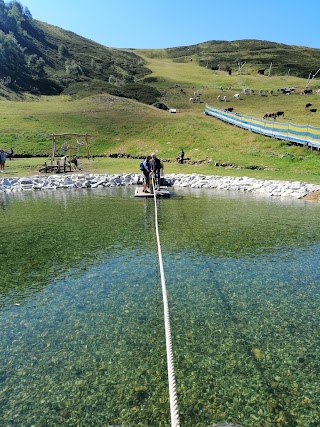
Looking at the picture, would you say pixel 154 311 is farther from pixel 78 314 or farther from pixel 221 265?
pixel 221 265

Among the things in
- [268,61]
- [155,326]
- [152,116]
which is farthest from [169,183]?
[268,61]

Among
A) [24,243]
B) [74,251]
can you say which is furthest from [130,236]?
[24,243]

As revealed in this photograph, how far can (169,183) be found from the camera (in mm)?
29969

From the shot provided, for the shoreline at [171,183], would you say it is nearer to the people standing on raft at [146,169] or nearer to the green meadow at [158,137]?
the green meadow at [158,137]

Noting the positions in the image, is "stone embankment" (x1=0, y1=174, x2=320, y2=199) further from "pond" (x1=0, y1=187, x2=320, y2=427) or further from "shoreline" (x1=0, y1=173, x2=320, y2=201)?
"pond" (x1=0, y1=187, x2=320, y2=427)

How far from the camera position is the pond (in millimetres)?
5441

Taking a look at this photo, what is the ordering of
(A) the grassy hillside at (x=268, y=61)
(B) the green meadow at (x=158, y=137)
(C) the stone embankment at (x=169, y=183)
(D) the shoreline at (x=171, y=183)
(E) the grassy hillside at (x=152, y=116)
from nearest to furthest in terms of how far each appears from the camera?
(D) the shoreline at (x=171, y=183)
(C) the stone embankment at (x=169, y=183)
(B) the green meadow at (x=158, y=137)
(E) the grassy hillside at (x=152, y=116)
(A) the grassy hillside at (x=268, y=61)

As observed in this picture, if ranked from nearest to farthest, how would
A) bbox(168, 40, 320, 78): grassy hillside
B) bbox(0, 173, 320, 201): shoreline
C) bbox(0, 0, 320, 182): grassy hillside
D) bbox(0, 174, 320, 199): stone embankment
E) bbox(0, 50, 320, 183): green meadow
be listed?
bbox(0, 173, 320, 201): shoreline, bbox(0, 174, 320, 199): stone embankment, bbox(0, 50, 320, 183): green meadow, bbox(0, 0, 320, 182): grassy hillside, bbox(168, 40, 320, 78): grassy hillside

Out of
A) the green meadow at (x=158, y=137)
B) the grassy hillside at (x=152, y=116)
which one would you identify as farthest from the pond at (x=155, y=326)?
the grassy hillside at (x=152, y=116)

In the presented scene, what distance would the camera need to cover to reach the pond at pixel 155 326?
5.44 meters

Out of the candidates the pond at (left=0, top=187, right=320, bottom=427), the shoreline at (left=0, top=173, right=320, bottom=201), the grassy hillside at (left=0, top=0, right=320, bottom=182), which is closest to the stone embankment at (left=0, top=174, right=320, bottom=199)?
the shoreline at (left=0, top=173, right=320, bottom=201)

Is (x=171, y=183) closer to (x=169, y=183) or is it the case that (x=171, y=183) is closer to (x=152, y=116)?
(x=169, y=183)

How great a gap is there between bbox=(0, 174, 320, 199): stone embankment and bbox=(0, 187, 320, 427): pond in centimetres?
991

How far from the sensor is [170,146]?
44.7 m
